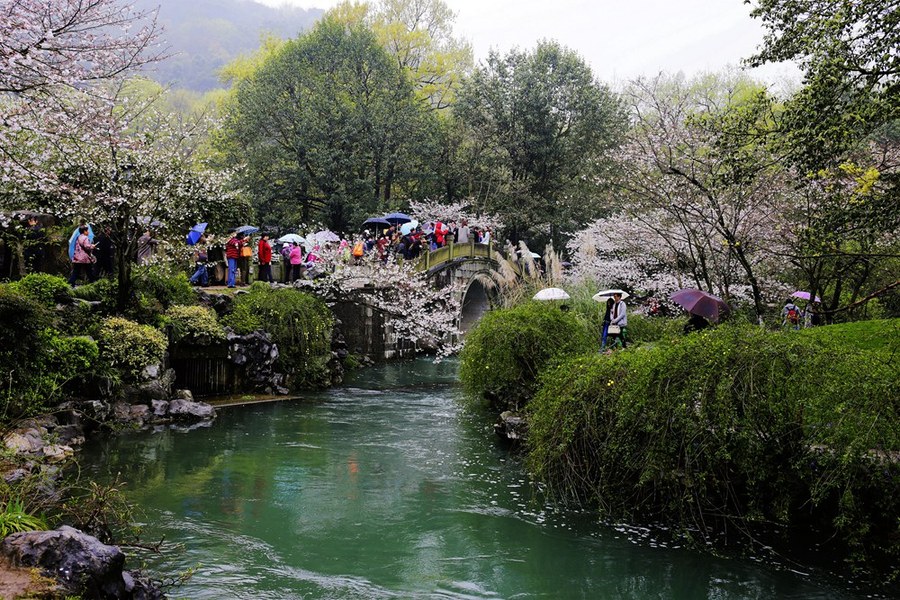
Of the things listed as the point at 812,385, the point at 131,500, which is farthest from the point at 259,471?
the point at 812,385

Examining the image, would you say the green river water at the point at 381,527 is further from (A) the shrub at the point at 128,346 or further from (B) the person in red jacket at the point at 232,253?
(B) the person in red jacket at the point at 232,253

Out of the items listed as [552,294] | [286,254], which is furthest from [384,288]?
[552,294]

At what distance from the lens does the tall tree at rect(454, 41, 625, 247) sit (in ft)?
113

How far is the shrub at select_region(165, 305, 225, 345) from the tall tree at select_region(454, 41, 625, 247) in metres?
19.1

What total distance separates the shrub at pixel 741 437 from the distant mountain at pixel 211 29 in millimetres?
107968

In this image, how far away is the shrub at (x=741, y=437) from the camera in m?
7.28

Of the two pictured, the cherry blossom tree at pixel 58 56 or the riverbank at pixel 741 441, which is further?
the cherry blossom tree at pixel 58 56

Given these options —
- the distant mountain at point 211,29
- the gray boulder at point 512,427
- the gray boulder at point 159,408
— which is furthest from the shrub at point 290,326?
the distant mountain at point 211,29

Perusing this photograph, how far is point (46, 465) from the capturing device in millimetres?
10102

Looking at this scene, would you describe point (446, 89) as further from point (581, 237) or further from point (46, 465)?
point (46, 465)

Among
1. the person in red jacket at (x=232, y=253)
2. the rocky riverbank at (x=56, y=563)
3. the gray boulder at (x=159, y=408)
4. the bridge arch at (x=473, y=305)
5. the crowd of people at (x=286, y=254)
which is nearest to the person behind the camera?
the rocky riverbank at (x=56, y=563)

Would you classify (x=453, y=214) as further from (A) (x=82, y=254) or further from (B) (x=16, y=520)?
(B) (x=16, y=520)

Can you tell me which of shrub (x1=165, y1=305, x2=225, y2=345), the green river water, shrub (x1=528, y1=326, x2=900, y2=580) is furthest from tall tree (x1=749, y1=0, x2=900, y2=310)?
shrub (x1=165, y1=305, x2=225, y2=345)

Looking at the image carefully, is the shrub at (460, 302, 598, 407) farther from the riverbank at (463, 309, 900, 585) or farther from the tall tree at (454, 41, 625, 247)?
the tall tree at (454, 41, 625, 247)
